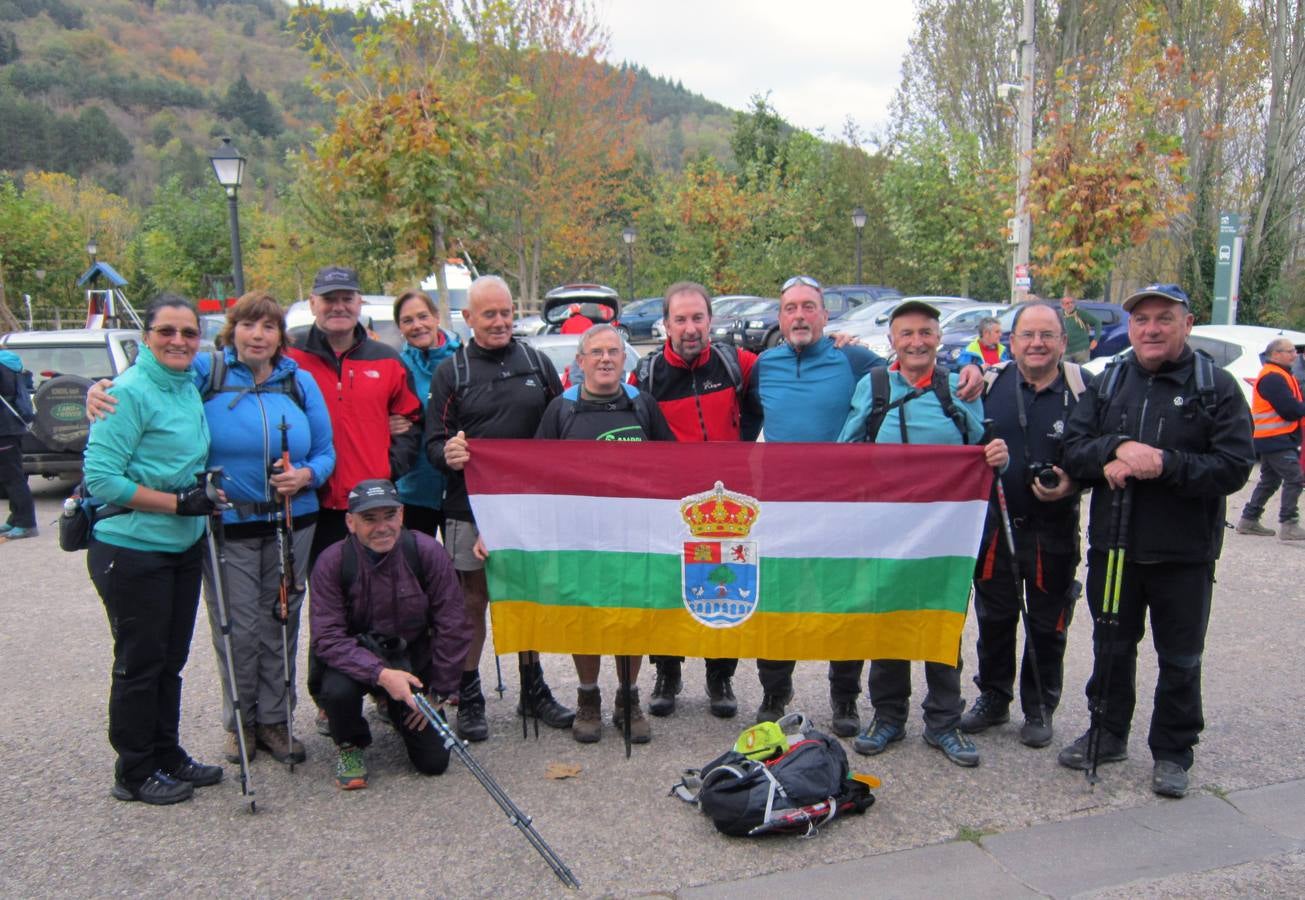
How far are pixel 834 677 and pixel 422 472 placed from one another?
2338mm

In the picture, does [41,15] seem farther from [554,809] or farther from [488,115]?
[554,809]

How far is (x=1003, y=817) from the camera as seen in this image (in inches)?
163

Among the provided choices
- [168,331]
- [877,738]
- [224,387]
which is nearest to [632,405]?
[224,387]

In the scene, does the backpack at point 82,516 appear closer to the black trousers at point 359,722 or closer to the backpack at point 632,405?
the black trousers at point 359,722

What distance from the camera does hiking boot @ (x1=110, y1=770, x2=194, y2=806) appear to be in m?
4.30

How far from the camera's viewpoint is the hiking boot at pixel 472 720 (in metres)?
4.95

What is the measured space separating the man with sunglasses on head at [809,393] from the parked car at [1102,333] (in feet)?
45.0

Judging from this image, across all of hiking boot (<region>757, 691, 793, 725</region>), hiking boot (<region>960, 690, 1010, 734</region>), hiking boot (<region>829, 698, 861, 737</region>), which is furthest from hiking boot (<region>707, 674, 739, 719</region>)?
hiking boot (<region>960, 690, 1010, 734</region>)

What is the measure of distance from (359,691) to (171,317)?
5.82ft

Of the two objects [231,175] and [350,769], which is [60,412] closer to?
[231,175]

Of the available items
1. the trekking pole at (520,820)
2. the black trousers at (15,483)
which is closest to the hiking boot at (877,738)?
the trekking pole at (520,820)

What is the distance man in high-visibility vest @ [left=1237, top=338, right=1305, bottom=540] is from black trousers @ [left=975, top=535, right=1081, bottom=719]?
598 cm

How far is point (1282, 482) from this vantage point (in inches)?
378

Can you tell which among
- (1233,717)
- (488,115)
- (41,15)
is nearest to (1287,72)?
(488,115)
